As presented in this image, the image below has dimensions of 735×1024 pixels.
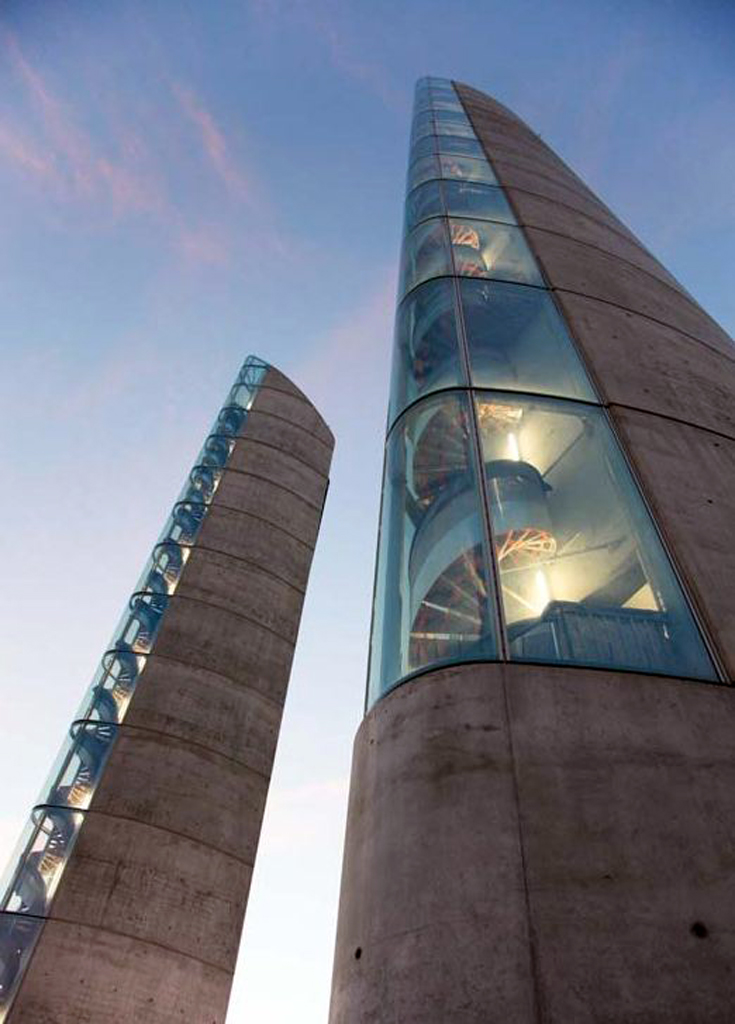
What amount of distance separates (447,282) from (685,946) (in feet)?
21.2

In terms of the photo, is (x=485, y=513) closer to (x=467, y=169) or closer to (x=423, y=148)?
(x=467, y=169)

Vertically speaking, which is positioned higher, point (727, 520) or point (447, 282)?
point (447, 282)

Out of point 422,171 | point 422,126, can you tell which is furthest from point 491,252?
point 422,126

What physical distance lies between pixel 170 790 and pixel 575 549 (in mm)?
10714

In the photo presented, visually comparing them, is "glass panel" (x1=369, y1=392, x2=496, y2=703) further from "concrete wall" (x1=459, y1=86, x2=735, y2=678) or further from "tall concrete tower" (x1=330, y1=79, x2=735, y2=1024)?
"concrete wall" (x1=459, y1=86, x2=735, y2=678)

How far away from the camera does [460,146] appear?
44.5 feet

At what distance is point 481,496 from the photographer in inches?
177

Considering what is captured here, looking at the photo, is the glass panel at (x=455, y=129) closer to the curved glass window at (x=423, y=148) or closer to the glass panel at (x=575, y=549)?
the curved glass window at (x=423, y=148)

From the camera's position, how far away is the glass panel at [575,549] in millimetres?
3611

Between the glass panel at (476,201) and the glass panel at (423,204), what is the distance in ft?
0.51

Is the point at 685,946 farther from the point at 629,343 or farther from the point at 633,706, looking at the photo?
the point at 629,343

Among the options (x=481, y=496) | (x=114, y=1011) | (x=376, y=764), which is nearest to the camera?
(x=376, y=764)

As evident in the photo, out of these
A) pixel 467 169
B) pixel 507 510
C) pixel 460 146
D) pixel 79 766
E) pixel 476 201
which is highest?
pixel 460 146

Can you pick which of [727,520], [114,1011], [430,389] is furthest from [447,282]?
[114,1011]
